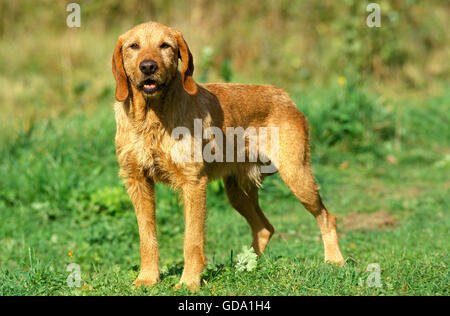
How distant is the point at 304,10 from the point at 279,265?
32.6 feet

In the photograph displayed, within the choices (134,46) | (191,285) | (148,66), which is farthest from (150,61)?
(191,285)

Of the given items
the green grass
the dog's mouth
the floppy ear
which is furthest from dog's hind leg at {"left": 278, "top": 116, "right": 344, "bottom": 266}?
the dog's mouth

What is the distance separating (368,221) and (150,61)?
3.99 m

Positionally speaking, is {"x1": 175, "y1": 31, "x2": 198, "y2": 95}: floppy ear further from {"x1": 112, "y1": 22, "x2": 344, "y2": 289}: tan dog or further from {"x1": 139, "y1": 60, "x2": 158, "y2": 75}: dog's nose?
{"x1": 139, "y1": 60, "x2": 158, "y2": 75}: dog's nose

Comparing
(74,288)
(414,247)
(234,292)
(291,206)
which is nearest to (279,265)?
(234,292)

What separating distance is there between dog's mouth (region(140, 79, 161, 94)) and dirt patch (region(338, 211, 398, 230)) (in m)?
3.51

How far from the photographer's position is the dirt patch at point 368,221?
23.1ft

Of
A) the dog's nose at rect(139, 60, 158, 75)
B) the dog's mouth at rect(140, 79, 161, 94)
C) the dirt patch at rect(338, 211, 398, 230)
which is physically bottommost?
the dirt patch at rect(338, 211, 398, 230)

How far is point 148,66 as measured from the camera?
4234 millimetres

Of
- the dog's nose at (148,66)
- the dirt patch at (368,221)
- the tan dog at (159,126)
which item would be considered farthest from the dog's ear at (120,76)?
the dirt patch at (368,221)

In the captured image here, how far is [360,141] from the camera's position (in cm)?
973

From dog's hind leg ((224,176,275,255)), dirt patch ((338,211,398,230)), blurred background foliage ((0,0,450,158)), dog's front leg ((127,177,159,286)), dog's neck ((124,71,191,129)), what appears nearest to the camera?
dog's neck ((124,71,191,129))

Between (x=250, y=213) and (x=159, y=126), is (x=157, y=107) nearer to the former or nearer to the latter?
(x=159, y=126)

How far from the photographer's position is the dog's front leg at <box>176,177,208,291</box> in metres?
4.50
